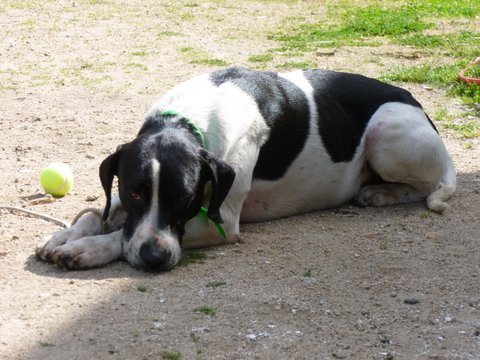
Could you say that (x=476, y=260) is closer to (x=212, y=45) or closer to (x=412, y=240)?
(x=412, y=240)

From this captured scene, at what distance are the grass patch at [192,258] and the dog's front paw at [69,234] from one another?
1.79 feet

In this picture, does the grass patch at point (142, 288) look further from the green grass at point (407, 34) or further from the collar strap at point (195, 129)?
the green grass at point (407, 34)

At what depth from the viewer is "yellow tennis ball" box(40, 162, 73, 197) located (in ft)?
20.6

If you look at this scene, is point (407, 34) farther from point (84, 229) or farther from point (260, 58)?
point (84, 229)

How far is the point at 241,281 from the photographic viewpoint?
16.4ft

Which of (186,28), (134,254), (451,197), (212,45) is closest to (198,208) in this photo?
(134,254)

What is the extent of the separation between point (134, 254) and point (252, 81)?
61.5 inches

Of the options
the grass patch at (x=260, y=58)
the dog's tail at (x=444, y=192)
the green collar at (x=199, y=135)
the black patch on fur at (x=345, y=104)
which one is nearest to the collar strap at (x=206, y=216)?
the green collar at (x=199, y=135)

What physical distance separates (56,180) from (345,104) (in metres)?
2.07

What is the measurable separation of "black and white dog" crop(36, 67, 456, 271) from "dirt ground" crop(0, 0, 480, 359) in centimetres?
14

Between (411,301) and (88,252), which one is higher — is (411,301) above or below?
below

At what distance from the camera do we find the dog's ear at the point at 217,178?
5.15 m

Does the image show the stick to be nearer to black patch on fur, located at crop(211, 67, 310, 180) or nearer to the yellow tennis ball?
the yellow tennis ball

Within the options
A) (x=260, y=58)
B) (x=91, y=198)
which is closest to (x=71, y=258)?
(x=91, y=198)
